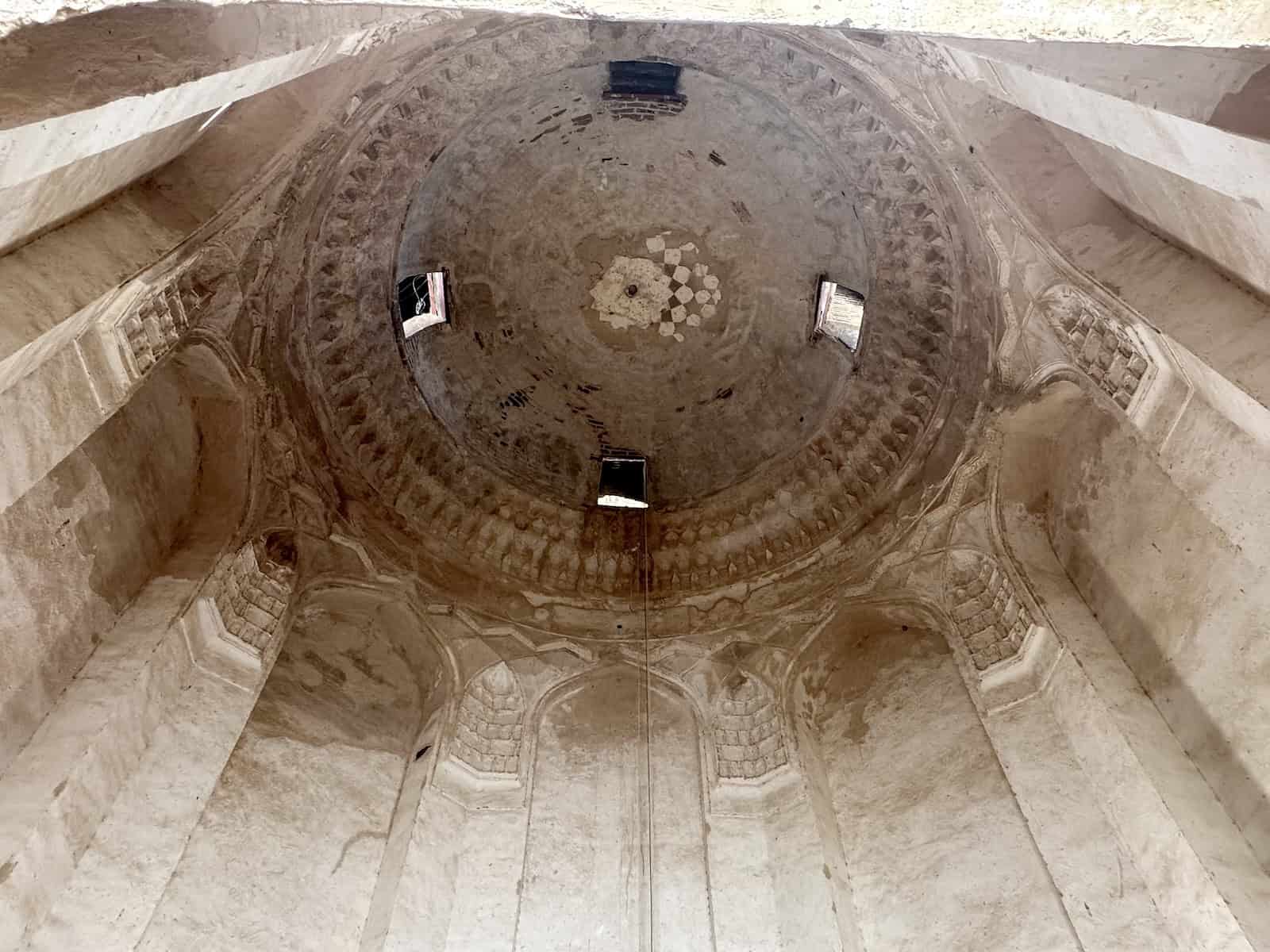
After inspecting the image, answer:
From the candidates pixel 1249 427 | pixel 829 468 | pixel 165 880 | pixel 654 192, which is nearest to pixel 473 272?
pixel 654 192

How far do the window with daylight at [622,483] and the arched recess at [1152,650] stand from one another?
2798 mm

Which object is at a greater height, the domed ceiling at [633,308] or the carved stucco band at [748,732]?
the domed ceiling at [633,308]

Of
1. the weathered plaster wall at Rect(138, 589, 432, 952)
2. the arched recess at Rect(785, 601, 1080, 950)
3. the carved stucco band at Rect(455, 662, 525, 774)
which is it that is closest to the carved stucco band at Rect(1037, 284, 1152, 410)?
the arched recess at Rect(785, 601, 1080, 950)

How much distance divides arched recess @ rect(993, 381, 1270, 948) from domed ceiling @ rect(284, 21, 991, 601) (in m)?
0.69

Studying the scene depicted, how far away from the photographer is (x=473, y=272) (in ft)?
26.5

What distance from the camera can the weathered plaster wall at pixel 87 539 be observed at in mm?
4504

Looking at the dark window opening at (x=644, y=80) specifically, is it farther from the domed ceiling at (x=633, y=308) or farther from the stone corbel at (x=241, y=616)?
the stone corbel at (x=241, y=616)

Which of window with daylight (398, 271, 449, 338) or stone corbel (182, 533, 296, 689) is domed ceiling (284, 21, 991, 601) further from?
stone corbel (182, 533, 296, 689)

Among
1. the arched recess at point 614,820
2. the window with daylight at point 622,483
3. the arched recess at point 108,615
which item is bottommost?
the arched recess at point 614,820

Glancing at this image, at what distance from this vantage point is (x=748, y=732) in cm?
604

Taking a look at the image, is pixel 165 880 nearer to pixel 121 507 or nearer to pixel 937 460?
pixel 121 507

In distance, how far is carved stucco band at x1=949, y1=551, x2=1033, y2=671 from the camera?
560 centimetres

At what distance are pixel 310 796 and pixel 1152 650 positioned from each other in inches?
174

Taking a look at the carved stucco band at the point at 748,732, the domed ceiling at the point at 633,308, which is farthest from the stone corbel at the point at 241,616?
the carved stucco band at the point at 748,732
